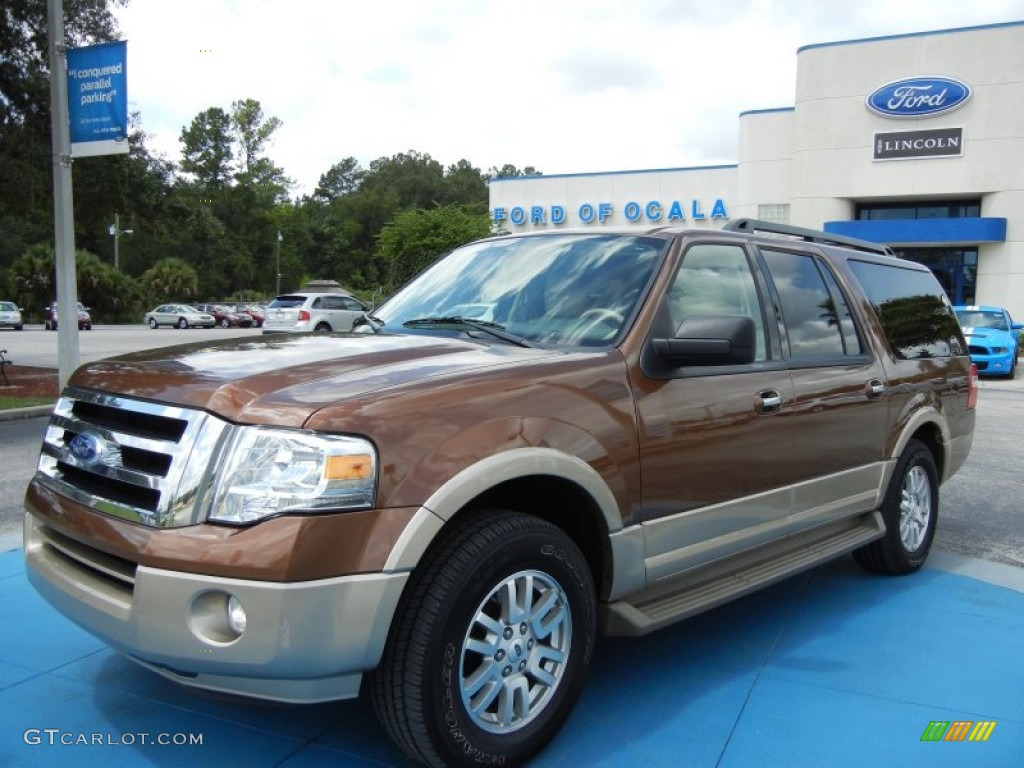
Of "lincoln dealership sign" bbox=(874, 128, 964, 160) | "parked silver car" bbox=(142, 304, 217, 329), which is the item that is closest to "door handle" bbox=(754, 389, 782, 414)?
"lincoln dealership sign" bbox=(874, 128, 964, 160)

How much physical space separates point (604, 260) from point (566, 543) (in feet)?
4.64

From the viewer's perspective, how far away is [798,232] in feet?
15.7

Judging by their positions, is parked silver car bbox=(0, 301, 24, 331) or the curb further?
parked silver car bbox=(0, 301, 24, 331)

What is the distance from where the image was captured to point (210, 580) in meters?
2.40

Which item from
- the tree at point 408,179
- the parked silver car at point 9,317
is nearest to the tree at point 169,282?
the parked silver car at point 9,317

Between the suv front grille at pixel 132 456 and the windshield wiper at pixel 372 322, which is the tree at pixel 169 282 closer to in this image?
the windshield wiper at pixel 372 322

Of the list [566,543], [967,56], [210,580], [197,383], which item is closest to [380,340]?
[197,383]

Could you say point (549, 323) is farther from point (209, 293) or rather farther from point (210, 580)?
point (209, 293)

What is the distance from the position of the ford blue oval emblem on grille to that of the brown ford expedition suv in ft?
0.03

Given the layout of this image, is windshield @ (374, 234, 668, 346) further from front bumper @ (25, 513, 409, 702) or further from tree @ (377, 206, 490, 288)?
tree @ (377, 206, 490, 288)

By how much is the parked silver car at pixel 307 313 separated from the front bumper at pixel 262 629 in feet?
79.6

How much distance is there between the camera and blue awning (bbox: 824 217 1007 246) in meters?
29.4

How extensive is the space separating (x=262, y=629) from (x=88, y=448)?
985mm

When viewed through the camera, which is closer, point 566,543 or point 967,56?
point 566,543
